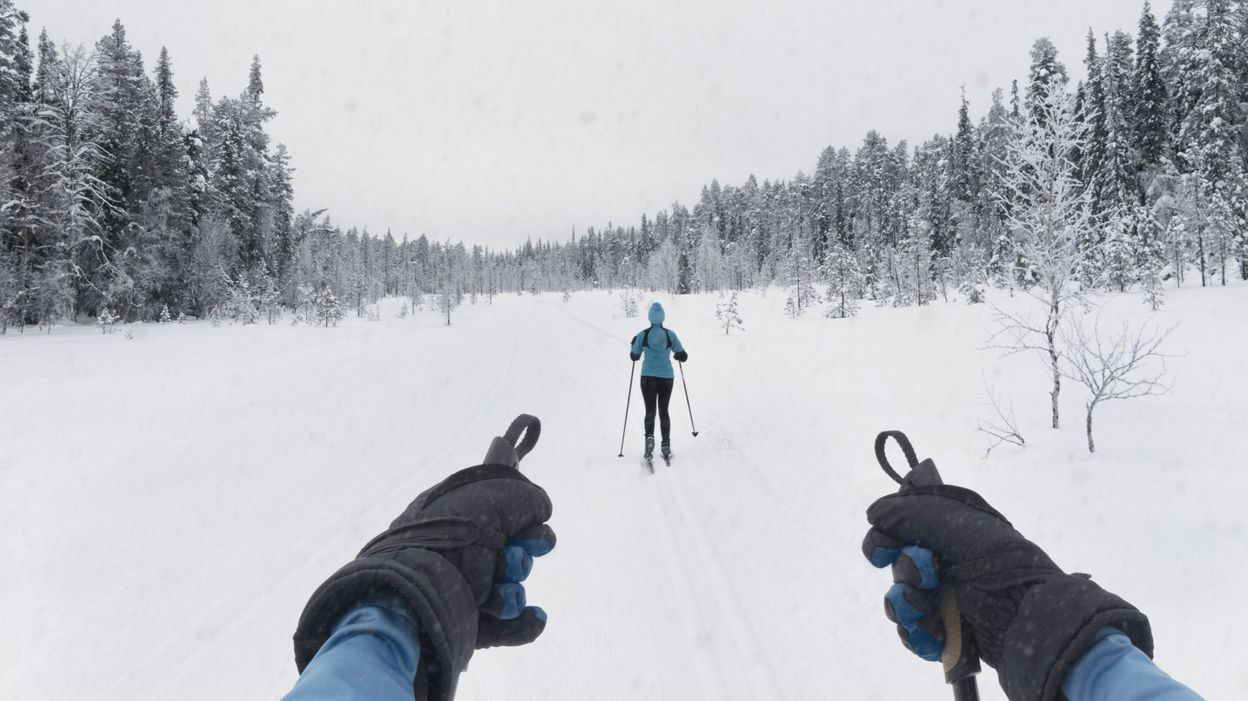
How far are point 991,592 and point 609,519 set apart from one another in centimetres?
395

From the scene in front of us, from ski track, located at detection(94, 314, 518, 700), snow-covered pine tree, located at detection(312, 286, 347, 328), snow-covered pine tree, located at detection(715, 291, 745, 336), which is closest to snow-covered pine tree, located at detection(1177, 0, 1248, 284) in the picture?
snow-covered pine tree, located at detection(715, 291, 745, 336)

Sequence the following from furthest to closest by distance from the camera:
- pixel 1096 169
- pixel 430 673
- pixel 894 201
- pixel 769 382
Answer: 1. pixel 894 201
2. pixel 1096 169
3. pixel 769 382
4. pixel 430 673

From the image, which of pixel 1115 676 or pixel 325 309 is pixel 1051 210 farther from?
pixel 325 309

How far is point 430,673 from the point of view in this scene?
124 centimetres

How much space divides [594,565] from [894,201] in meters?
69.9

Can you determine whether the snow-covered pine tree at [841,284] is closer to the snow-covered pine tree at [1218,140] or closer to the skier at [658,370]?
the snow-covered pine tree at [1218,140]

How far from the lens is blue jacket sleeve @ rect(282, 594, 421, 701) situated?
0.98m

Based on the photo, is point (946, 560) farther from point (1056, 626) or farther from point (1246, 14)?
point (1246, 14)

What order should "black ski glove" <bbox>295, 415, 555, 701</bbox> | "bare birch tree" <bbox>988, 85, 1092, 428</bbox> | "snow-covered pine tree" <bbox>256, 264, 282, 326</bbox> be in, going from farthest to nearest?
"snow-covered pine tree" <bbox>256, 264, 282, 326</bbox>, "bare birch tree" <bbox>988, 85, 1092, 428</bbox>, "black ski glove" <bbox>295, 415, 555, 701</bbox>

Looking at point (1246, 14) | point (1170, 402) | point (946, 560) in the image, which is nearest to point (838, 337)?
point (1170, 402)

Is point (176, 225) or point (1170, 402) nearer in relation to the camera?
point (1170, 402)

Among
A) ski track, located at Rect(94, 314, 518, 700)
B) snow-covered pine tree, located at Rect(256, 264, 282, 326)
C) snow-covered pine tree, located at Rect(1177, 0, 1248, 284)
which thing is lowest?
ski track, located at Rect(94, 314, 518, 700)

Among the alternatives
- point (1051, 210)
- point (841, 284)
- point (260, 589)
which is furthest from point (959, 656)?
point (841, 284)

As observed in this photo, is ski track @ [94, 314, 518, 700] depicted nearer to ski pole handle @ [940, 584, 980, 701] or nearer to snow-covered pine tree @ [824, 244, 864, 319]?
ski pole handle @ [940, 584, 980, 701]
